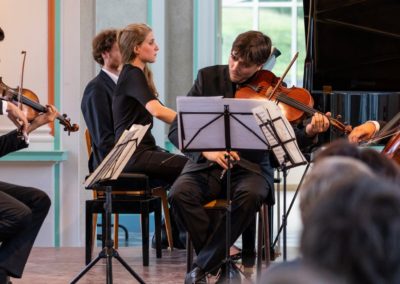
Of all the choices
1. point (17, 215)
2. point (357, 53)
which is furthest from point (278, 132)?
point (357, 53)

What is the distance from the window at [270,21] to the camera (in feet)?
38.5

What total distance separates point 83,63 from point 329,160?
5.17 metres

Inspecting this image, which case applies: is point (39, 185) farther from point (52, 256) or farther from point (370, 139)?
point (370, 139)

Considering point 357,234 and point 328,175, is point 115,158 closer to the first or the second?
point 328,175

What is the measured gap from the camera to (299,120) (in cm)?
433

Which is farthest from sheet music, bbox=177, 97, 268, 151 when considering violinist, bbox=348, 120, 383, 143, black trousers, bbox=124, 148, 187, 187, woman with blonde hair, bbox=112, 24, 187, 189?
black trousers, bbox=124, 148, 187, 187

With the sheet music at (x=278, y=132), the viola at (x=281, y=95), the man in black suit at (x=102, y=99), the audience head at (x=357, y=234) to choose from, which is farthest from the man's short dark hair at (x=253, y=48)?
the audience head at (x=357, y=234)

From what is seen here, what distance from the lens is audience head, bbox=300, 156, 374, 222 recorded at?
2.75 feet

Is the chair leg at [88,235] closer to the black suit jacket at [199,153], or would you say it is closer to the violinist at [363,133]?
the black suit jacket at [199,153]

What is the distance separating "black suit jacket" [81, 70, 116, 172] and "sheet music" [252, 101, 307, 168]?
1578 mm

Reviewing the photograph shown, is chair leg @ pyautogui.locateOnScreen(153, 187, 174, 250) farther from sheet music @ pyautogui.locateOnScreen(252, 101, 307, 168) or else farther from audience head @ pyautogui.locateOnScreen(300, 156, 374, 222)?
audience head @ pyautogui.locateOnScreen(300, 156, 374, 222)

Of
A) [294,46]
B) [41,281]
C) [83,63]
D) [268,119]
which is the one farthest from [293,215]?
[268,119]

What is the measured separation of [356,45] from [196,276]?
7.82 ft

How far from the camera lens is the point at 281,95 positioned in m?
4.24
